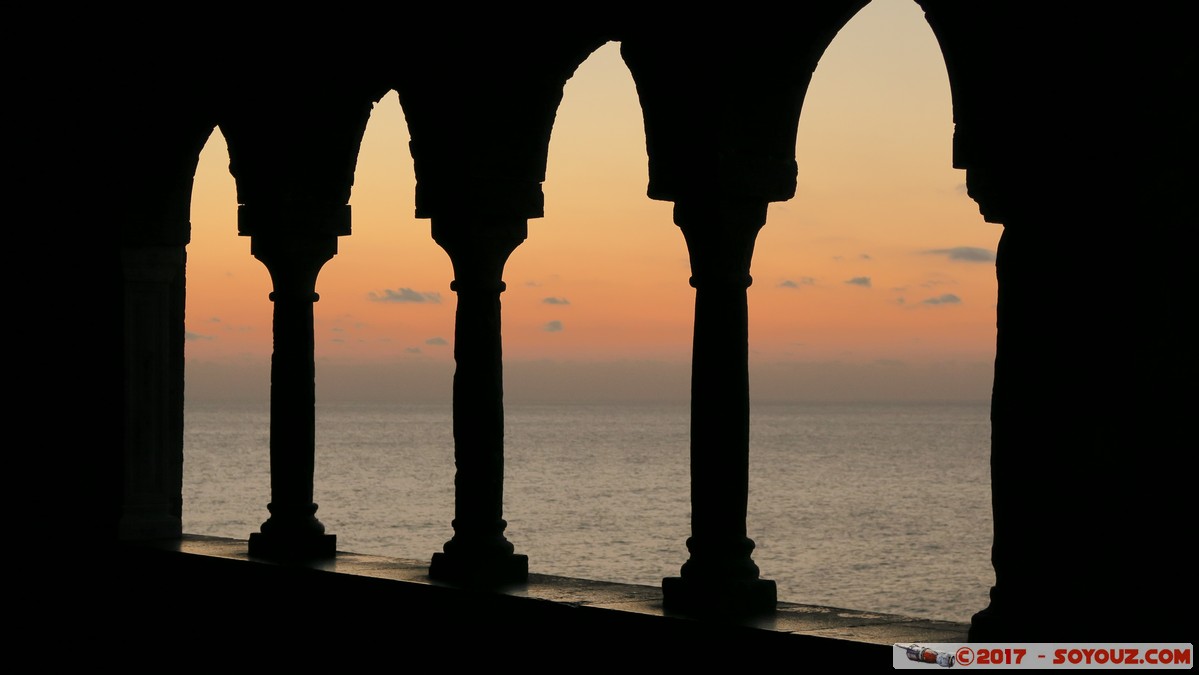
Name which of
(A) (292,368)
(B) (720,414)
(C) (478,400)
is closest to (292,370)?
(A) (292,368)

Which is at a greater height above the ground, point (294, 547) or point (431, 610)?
point (294, 547)

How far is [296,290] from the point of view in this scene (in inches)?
419

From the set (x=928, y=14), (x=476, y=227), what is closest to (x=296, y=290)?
(x=476, y=227)

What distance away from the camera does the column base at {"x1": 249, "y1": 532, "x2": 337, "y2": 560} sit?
10.4 meters

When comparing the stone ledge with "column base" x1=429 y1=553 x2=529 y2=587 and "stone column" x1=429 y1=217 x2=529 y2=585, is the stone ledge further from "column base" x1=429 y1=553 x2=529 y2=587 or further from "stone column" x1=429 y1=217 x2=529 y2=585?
"stone column" x1=429 y1=217 x2=529 y2=585

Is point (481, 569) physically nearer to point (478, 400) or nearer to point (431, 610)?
point (431, 610)

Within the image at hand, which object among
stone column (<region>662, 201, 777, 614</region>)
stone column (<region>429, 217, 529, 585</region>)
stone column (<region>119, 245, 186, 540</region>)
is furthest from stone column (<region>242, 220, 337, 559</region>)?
stone column (<region>662, 201, 777, 614</region>)

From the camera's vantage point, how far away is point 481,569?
9.13 m

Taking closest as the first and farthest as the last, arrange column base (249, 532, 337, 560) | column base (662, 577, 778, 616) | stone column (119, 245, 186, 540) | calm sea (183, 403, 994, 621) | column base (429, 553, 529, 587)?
1. column base (662, 577, 778, 616)
2. column base (429, 553, 529, 587)
3. column base (249, 532, 337, 560)
4. stone column (119, 245, 186, 540)
5. calm sea (183, 403, 994, 621)

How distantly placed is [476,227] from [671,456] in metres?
90.1

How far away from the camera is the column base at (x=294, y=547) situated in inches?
408

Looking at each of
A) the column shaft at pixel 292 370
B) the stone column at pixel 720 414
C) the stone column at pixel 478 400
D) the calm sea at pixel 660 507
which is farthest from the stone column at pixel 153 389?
the calm sea at pixel 660 507

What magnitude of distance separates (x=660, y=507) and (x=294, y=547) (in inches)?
2258

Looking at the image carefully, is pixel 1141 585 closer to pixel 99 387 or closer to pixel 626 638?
pixel 626 638
